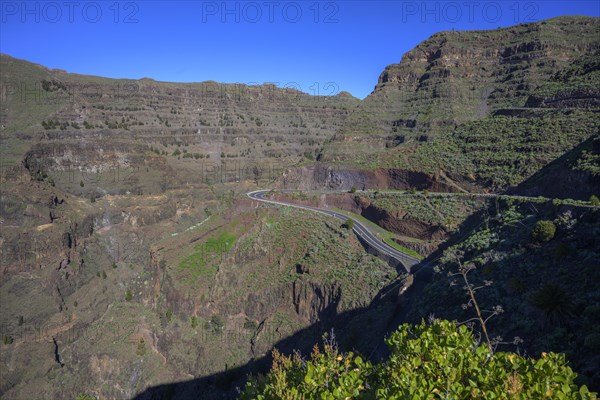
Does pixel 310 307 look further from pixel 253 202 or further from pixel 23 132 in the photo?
pixel 23 132

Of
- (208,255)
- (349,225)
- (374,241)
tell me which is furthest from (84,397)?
(374,241)

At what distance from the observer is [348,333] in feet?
79.6

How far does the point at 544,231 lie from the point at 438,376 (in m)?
16.6

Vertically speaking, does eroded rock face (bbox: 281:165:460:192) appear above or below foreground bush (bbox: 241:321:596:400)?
above

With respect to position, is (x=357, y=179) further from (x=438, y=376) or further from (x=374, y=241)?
(x=438, y=376)

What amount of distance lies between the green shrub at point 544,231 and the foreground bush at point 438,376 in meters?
14.6

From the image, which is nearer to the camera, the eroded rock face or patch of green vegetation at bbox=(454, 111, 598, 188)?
patch of green vegetation at bbox=(454, 111, 598, 188)

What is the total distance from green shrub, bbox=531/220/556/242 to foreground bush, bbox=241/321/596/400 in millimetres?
14599

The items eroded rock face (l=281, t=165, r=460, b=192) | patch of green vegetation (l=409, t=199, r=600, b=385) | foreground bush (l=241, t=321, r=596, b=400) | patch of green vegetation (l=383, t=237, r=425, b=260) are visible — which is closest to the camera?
foreground bush (l=241, t=321, r=596, b=400)

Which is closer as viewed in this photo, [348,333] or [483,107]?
[348,333]

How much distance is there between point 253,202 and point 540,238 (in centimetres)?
3557

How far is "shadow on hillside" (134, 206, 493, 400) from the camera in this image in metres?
22.4

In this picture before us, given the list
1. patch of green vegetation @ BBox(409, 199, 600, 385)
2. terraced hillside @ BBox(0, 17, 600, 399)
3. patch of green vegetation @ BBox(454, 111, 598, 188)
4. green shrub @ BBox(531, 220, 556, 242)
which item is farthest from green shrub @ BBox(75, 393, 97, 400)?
patch of green vegetation @ BBox(454, 111, 598, 188)

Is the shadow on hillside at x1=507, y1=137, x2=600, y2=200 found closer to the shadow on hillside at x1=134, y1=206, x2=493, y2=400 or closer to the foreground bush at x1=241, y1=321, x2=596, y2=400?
the shadow on hillside at x1=134, y1=206, x2=493, y2=400
